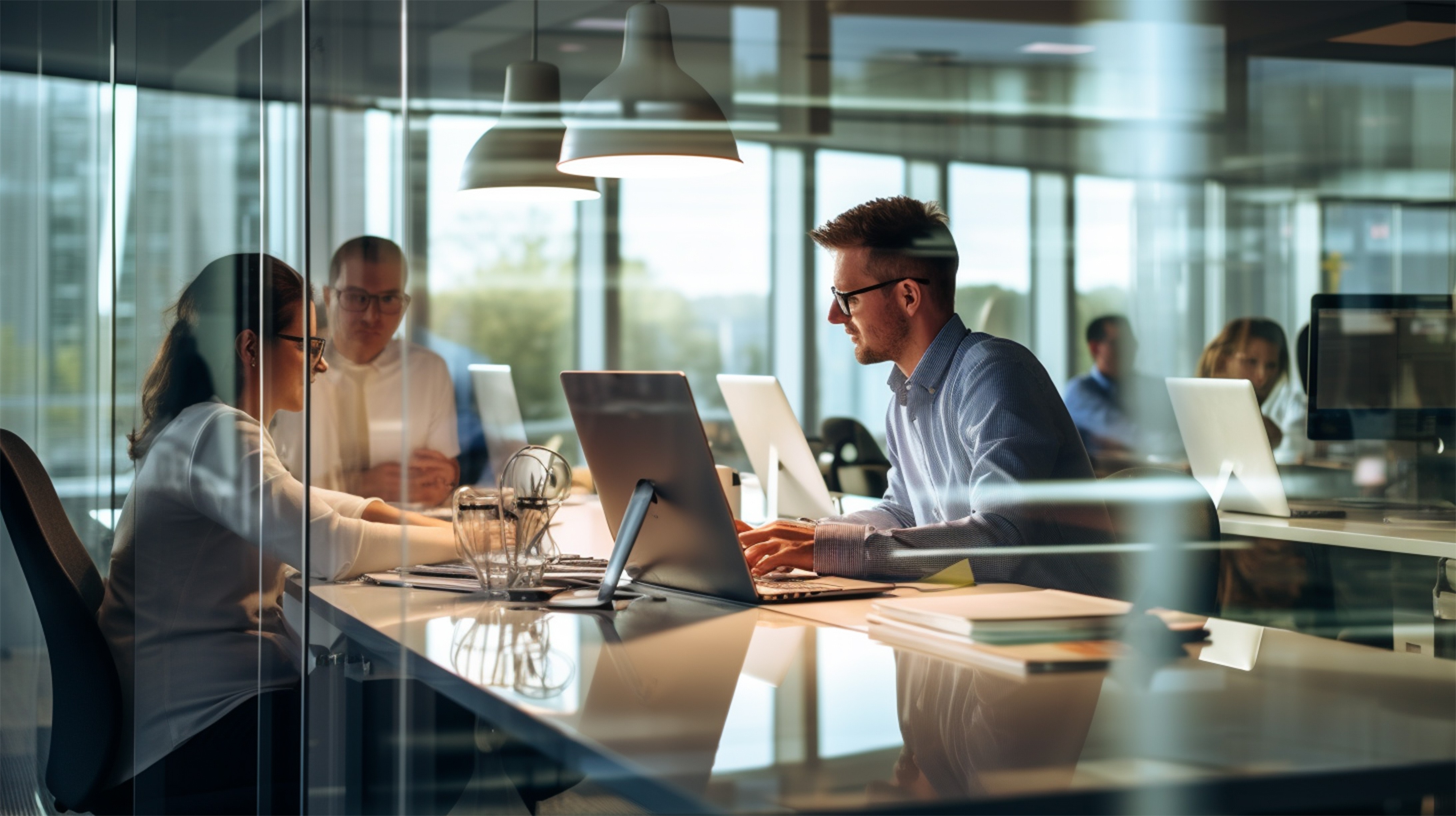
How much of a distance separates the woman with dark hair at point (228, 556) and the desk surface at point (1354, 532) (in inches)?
78.2

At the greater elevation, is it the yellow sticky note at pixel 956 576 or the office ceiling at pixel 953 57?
the office ceiling at pixel 953 57

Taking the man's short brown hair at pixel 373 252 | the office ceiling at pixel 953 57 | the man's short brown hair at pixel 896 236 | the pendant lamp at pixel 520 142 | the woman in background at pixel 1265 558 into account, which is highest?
the office ceiling at pixel 953 57

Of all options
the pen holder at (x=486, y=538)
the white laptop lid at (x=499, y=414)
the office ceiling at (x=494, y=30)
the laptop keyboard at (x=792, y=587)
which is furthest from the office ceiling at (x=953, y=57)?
the laptop keyboard at (x=792, y=587)

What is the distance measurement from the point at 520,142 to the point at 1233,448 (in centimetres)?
201

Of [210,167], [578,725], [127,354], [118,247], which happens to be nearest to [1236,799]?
[578,725]

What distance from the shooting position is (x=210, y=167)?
69.6 inches

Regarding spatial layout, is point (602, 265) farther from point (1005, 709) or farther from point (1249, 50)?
point (1005, 709)

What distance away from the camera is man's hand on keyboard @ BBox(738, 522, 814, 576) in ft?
A: 5.33

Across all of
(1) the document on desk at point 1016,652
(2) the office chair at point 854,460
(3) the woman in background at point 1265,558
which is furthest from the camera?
(2) the office chair at point 854,460

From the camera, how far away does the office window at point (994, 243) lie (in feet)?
24.7

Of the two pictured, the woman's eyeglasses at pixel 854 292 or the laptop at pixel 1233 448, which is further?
the laptop at pixel 1233 448

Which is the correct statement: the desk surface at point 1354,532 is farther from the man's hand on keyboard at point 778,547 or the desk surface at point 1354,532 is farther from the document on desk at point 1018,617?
the document on desk at point 1018,617

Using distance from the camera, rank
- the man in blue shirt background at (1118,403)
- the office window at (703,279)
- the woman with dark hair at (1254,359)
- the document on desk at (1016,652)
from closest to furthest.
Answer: the document on desk at (1016,652)
the woman with dark hair at (1254,359)
the man in blue shirt background at (1118,403)
the office window at (703,279)

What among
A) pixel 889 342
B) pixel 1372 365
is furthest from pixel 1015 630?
pixel 1372 365
